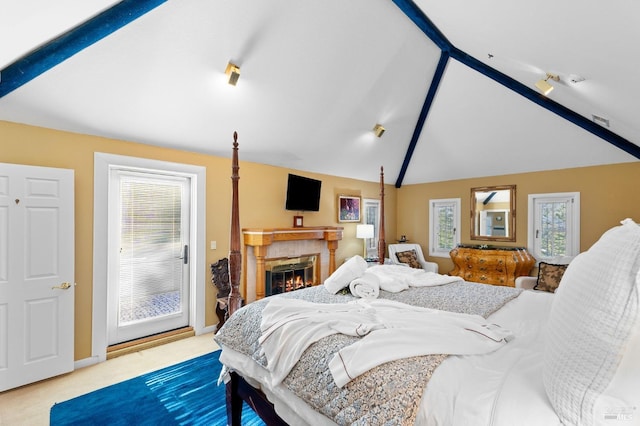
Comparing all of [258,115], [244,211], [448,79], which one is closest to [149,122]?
[258,115]

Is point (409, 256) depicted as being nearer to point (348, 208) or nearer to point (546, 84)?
point (348, 208)

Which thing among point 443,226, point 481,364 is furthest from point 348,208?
point 481,364

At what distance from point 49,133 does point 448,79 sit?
4.60 meters

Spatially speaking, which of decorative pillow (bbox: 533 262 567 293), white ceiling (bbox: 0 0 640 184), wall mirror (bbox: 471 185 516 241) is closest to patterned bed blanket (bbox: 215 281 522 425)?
white ceiling (bbox: 0 0 640 184)

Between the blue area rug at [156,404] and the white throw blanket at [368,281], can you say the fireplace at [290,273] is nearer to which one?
the blue area rug at [156,404]

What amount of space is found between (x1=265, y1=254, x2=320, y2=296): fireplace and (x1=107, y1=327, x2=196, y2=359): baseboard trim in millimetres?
1154

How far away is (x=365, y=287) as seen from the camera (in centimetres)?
228

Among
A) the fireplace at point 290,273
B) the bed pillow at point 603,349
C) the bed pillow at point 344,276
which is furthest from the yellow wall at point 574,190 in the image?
the bed pillow at point 603,349

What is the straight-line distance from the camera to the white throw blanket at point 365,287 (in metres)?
2.24

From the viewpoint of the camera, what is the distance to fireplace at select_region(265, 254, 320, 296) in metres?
4.39

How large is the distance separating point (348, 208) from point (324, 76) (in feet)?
9.15

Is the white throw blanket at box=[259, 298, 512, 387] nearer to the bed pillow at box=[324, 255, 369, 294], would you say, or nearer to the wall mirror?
the bed pillow at box=[324, 255, 369, 294]

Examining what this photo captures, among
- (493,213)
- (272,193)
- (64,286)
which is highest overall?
(272,193)

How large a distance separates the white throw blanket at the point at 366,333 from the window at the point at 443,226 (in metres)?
4.59
